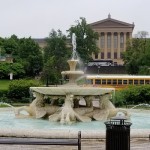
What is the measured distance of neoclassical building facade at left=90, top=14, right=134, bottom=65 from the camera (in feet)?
472

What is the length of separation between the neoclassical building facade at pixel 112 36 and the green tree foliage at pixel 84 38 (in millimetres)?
49297

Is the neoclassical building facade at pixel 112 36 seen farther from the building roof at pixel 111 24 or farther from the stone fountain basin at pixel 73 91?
the stone fountain basin at pixel 73 91

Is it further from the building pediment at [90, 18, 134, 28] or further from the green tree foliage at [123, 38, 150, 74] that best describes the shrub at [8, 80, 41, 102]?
the building pediment at [90, 18, 134, 28]

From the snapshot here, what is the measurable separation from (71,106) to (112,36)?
12621 cm

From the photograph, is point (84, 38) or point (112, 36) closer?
point (84, 38)

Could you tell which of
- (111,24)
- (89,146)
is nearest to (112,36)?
(111,24)

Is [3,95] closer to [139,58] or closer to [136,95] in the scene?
[136,95]

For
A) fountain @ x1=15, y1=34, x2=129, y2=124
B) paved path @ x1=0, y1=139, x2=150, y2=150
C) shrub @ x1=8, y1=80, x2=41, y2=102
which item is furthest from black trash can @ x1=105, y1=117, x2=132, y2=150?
shrub @ x1=8, y1=80, x2=41, y2=102

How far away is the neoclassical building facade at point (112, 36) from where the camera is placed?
14388 cm

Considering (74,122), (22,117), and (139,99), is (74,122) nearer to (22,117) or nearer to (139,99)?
(22,117)

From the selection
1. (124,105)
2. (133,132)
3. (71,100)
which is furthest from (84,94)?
(124,105)

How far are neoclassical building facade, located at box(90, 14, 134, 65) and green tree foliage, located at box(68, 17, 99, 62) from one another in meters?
49.3

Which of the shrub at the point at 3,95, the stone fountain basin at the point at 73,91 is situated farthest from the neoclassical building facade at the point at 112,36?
the stone fountain basin at the point at 73,91

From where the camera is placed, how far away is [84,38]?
90500 mm
